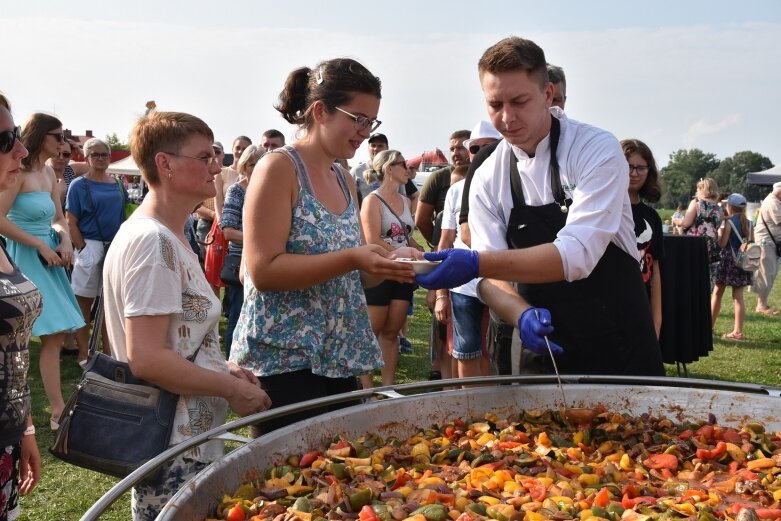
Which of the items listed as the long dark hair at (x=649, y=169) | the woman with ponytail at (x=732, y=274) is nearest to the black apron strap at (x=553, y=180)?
the long dark hair at (x=649, y=169)

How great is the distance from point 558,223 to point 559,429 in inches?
26.9

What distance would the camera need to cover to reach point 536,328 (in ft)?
7.48

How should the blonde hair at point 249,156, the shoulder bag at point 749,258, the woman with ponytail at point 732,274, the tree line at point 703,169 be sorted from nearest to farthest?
the blonde hair at point 249,156 < the woman with ponytail at point 732,274 < the shoulder bag at point 749,258 < the tree line at point 703,169

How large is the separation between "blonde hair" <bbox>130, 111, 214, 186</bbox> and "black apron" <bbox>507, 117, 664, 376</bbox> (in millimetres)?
1074

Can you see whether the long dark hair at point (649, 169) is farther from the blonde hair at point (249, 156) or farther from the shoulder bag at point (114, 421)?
the shoulder bag at point (114, 421)

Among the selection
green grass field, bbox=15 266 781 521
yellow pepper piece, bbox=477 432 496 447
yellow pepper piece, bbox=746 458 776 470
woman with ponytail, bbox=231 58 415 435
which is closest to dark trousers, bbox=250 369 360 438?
woman with ponytail, bbox=231 58 415 435

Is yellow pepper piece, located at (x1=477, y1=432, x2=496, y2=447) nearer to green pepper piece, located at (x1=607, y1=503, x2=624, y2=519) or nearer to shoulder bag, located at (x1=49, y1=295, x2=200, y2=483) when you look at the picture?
green pepper piece, located at (x1=607, y1=503, x2=624, y2=519)

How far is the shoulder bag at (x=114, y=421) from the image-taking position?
6.84 feet

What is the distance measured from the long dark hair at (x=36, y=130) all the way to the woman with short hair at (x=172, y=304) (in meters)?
2.78

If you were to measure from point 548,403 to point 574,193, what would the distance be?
664 millimetres

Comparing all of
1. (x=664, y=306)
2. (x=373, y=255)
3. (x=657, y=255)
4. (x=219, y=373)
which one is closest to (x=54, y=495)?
(x=219, y=373)

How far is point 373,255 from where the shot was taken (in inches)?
92.7

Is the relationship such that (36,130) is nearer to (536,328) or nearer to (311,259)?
(311,259)

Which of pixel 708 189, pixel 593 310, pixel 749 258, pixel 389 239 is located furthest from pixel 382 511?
pixel 749 258
